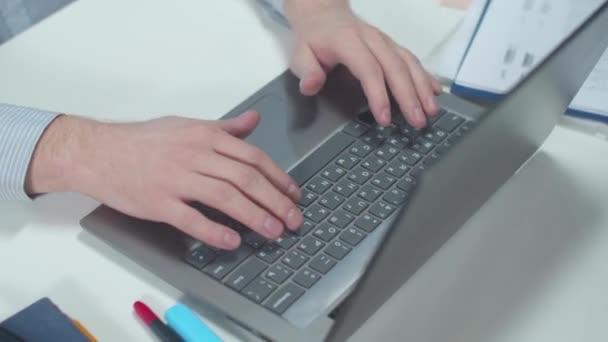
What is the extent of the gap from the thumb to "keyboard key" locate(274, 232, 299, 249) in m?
→ 0.12

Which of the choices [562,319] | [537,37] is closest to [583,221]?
[562,319]

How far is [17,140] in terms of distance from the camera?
69 cm

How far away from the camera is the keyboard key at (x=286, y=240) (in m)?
0.60

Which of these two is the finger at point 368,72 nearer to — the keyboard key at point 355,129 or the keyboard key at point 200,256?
the keyboard key at point 355,129

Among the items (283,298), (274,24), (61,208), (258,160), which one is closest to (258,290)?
(283,298)

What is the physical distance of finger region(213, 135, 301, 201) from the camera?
0.63m

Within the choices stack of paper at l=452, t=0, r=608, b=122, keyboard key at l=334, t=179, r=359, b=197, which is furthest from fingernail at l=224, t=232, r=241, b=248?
stack of paper at l=452, t=0, r=608, b=122

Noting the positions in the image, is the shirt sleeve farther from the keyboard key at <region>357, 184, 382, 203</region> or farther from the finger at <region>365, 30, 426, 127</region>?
the keyboard key at <region>357, 184, 382, 203</region>

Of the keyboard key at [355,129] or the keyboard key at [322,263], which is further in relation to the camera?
the keyboard key at [355,129]

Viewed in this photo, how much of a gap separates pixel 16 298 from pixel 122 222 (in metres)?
0.10

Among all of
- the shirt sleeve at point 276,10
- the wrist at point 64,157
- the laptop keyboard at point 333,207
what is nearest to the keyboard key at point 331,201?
the laptop keyboard at point 333,207

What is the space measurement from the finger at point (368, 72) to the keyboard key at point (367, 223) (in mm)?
118

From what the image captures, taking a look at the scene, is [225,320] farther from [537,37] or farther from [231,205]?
[537,37]

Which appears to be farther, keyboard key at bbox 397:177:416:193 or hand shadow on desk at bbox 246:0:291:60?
hand shadow on desk at bbox 246:0:291:60
